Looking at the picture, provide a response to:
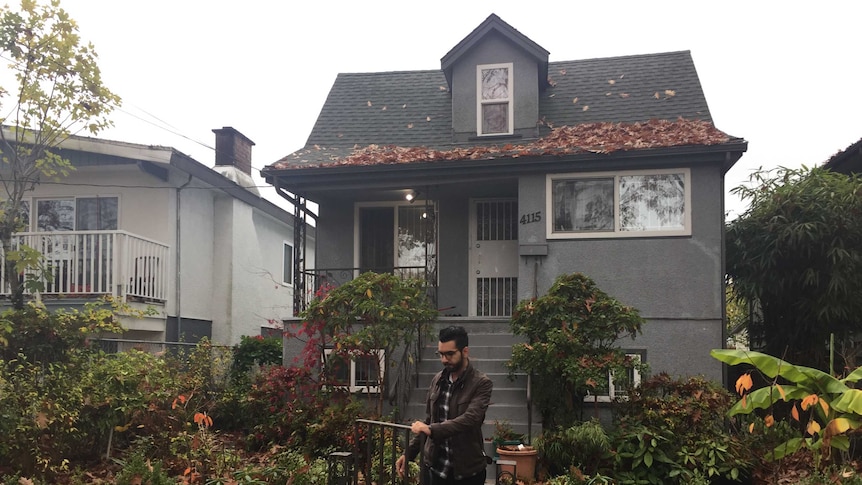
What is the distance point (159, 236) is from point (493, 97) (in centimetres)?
724

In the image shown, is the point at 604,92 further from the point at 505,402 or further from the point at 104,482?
the point at 104,482

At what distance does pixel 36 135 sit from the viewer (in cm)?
1084

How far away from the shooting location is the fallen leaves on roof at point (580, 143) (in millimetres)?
10984

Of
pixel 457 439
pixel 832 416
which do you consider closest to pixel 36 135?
pixel 457 439

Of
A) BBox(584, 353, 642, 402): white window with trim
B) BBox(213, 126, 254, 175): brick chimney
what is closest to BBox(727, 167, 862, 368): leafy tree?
BBox(584, 353, 642, 402): white window with trim

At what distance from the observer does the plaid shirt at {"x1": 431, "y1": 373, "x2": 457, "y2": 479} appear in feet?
15.5

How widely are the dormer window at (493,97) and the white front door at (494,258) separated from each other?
135 centimetres

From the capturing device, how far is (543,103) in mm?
13250

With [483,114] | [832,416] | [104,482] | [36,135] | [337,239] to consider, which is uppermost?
[483,114]

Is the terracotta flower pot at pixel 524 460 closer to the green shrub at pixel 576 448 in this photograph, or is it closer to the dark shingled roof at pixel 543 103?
the green shrub at pixel 576 448

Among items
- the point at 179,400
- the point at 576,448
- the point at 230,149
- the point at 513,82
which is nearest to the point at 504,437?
the point at 576,448

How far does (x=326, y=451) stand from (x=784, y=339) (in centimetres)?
771

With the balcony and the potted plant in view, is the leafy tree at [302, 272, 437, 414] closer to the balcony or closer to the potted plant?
the potted plant

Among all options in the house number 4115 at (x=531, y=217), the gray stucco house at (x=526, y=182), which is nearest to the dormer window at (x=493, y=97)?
the gray stucco house at (x=526, y=182)
